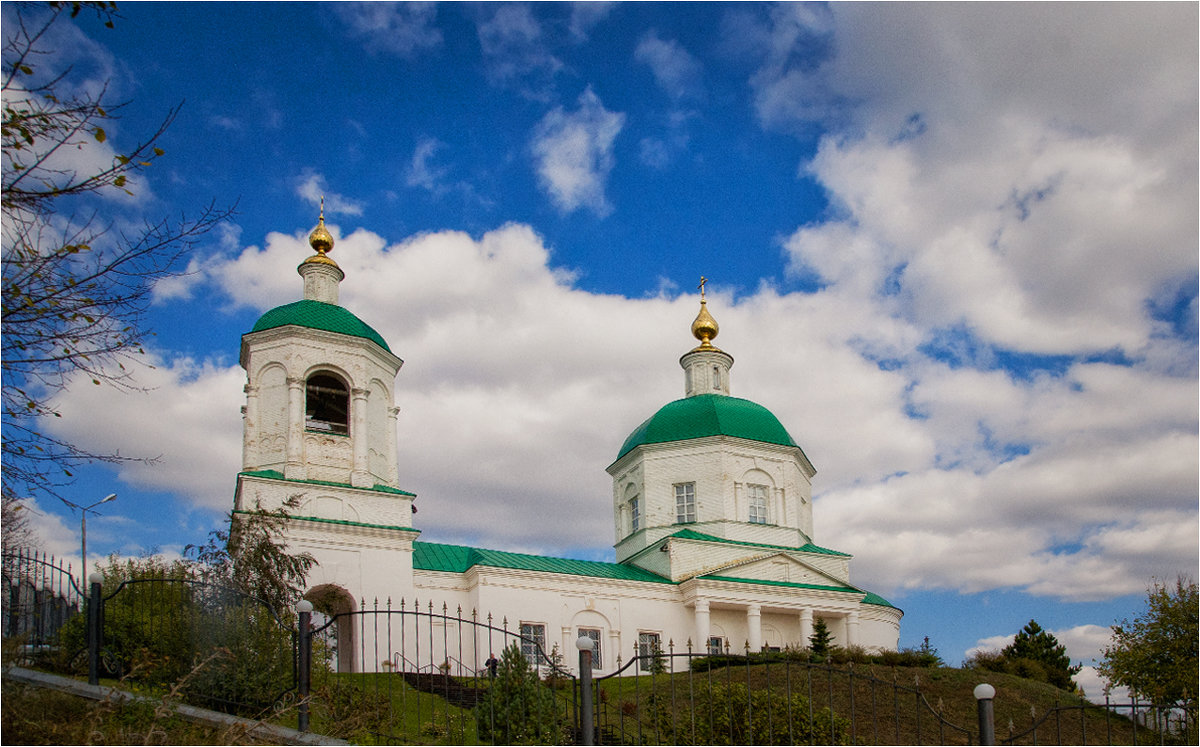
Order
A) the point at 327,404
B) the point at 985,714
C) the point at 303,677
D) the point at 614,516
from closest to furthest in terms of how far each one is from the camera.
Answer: the point at 985,714 < the point at 303,677 < the point at 327,404 < the point at 614,516

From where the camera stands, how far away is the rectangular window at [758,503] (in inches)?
1344

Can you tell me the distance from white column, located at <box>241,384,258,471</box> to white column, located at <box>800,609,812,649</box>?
1658cm

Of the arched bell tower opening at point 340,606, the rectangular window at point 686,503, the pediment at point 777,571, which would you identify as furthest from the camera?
the rectangular window at point 686,503

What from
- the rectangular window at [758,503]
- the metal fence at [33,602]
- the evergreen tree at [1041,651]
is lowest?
the evergreen tree at [1041,651]

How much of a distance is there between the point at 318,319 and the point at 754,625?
15242 millimetres

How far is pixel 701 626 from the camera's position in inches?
1196

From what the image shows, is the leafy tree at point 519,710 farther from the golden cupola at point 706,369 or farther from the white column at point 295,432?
the golden cupola at point 706,369

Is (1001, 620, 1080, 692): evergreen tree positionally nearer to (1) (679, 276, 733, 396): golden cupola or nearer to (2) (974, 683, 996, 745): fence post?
(1) (679, 276, 733, 396): golden cupola

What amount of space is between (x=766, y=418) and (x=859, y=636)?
7633 millimetres

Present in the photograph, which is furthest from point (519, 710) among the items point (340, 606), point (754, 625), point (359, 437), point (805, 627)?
point (805, 627)

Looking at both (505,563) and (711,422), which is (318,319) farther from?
(711,422)

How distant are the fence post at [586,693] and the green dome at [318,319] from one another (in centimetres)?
1837

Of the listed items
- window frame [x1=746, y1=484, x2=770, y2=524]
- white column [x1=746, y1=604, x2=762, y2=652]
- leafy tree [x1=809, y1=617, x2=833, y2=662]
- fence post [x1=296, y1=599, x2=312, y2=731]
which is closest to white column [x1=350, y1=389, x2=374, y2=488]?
white column [x1=746, y1=604, x2=762, y2=652]

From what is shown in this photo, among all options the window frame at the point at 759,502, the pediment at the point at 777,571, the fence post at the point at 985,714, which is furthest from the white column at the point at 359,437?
the fence post at the point at 985,714
